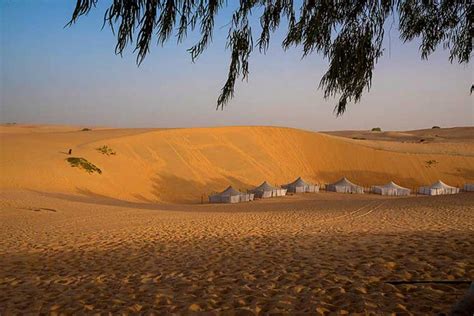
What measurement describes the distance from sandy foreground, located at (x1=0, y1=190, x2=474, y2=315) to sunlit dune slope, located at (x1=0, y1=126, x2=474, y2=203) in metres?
17.1

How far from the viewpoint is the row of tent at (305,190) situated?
29547 millimetres

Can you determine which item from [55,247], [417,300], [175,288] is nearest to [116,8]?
[175,288]

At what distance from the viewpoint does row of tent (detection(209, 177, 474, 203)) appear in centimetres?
2955

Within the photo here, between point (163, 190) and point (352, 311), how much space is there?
108 feet

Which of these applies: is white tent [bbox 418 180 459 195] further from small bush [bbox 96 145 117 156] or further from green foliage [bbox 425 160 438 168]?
small bush [bbox 96 145 117 156]

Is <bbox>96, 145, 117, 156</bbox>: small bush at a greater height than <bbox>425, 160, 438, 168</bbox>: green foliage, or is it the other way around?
<bbox>425, 160, 438, 168</bbox>: green foliage

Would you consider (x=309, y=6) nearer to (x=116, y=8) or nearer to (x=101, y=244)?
(x=116, y=8)

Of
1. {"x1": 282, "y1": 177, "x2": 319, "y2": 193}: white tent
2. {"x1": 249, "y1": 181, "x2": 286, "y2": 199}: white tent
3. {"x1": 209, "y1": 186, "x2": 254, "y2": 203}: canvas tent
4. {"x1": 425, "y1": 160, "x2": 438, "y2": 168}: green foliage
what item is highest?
{"x1": 425, "y1": 160, "x2": 438, "y2": 168}: green foliage

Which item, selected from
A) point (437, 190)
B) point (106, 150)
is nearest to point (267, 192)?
point (437, 190)

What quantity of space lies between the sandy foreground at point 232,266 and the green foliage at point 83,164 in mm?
18677

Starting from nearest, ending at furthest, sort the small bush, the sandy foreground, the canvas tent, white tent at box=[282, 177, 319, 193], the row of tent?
the sandy foreground < the canvas tent < the row of tent < white tent at box=[282, 177, 319, 193] < the small bush

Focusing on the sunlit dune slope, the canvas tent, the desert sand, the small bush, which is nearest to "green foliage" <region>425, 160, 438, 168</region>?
the sunlit dune slope

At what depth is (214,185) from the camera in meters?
41.6

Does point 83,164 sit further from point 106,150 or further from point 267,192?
point 267,192
